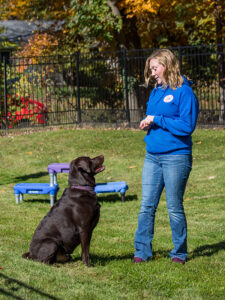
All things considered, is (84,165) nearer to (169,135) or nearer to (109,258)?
(169,135)

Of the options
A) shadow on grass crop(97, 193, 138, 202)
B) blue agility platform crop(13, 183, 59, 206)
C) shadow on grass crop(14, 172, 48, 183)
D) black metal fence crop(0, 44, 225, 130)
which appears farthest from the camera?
black metal fence crop(0, 44, 225, 130)

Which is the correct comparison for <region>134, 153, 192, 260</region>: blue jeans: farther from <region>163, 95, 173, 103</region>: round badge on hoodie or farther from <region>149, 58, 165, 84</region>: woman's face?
<region>149, 58, 165, 84</region>: woman's face

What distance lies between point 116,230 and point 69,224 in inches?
97.8

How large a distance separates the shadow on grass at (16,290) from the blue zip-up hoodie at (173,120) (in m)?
1.73

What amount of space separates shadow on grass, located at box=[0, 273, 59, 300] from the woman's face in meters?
2.25

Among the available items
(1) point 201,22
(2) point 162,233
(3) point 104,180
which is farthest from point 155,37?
(2) point 162,233

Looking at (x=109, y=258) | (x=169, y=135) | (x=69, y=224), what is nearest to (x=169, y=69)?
(x=169, y=135)

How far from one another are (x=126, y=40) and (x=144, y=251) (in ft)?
54.5

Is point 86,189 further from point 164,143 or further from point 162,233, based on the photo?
point 162,233

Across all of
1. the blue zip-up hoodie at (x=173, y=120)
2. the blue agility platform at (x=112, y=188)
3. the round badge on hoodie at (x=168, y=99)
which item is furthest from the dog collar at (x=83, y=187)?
the blue agility platform at (x=112, y=188)

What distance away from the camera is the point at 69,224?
5004 mm

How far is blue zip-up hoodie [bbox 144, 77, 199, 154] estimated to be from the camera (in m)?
4.79

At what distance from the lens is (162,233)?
714 cm

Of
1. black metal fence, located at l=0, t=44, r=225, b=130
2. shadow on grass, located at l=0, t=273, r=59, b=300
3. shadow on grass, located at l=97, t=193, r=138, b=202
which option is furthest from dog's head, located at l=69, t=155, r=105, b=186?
black metal fence, located at l=0, t=44, r=225, b=130
